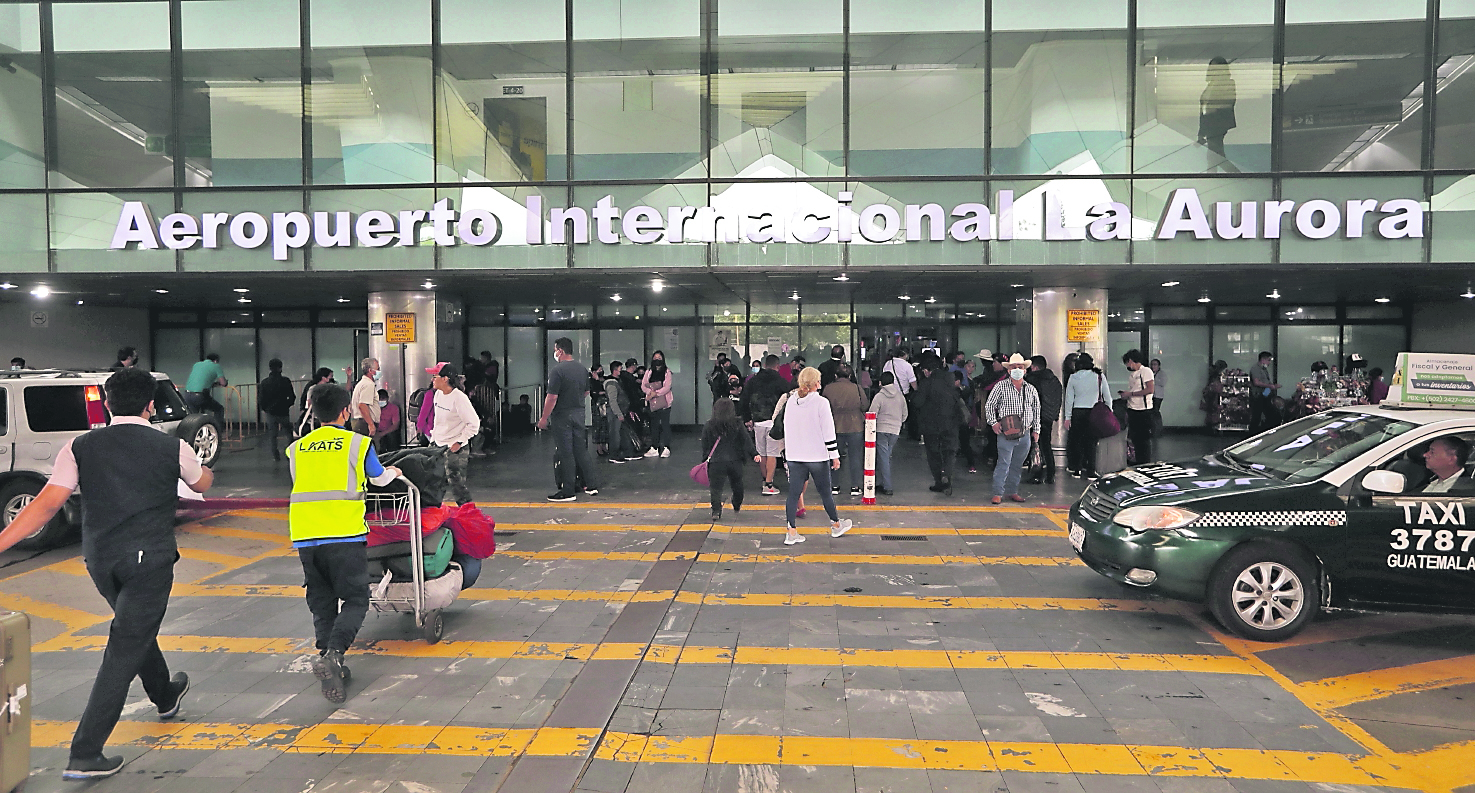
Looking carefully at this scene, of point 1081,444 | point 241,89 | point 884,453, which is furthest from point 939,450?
point 241,89

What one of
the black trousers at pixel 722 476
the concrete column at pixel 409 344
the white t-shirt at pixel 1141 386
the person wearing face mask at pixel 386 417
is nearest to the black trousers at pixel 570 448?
the black trousers at pixel 722 476

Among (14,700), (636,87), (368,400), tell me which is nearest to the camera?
(14,700)

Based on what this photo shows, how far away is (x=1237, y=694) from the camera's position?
5.30 metres

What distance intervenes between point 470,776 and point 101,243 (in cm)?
1457

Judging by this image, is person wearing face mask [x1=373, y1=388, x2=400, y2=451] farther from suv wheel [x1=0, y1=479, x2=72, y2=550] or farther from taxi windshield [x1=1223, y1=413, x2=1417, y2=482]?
taxi windshield [x1=1223, y1=413, x2=1417, y2=482]

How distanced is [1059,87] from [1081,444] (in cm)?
578

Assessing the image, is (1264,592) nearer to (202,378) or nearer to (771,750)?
(771,750)

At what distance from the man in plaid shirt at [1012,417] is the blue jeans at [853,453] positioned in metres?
1.78

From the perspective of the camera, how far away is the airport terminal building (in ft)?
44.9

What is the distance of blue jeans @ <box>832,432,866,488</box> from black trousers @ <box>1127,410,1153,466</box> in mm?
4393

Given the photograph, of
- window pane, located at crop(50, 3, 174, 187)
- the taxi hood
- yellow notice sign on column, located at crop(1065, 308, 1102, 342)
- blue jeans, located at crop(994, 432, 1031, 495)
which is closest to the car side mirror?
the taxi hood

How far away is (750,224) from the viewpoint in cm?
1416

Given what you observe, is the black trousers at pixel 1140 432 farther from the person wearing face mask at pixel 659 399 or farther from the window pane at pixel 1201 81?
the person wearing face mask at pixel 659 399

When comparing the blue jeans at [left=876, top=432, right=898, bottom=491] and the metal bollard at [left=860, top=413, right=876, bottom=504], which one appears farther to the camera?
the blue jeans at [left=876, top=432, right=898, bottom=491]
